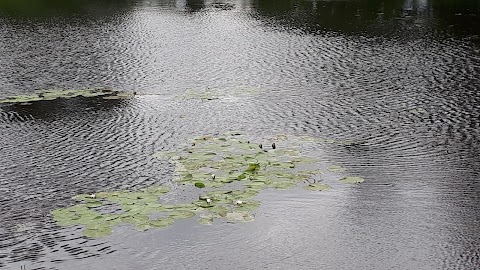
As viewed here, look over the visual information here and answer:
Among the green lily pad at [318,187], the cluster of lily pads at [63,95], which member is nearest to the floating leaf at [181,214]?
the green lily pad at [318,187]

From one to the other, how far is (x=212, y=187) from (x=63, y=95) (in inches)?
314

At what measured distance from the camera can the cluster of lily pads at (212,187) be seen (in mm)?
9391

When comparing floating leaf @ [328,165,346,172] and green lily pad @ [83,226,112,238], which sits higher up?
floating leaf @ [328,165,346,172]

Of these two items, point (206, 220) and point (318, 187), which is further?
point (318, 187)

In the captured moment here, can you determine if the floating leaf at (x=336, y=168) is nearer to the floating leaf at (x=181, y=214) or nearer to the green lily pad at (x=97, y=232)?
the floating leaf at (x=181, y=214)

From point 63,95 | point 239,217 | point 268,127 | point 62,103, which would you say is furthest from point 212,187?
point 63,95

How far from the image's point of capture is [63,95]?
17.1 metres

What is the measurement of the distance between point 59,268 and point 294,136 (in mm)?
5888

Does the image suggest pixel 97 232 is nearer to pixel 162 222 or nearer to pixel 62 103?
pixel 162 222

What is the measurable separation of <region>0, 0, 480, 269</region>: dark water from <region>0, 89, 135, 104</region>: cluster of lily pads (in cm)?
53

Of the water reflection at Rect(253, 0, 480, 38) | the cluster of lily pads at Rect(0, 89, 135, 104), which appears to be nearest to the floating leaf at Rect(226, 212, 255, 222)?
the cluster of lily pads at Rect(0, 89, 135, 104)

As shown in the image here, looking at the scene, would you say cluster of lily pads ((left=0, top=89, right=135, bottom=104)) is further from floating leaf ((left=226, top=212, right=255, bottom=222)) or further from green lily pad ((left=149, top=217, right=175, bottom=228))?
floating leaf ((left=226, top=212, right=255, bottom=222))

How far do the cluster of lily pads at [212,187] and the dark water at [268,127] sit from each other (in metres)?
0.23

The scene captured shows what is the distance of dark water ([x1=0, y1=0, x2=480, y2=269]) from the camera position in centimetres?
866
